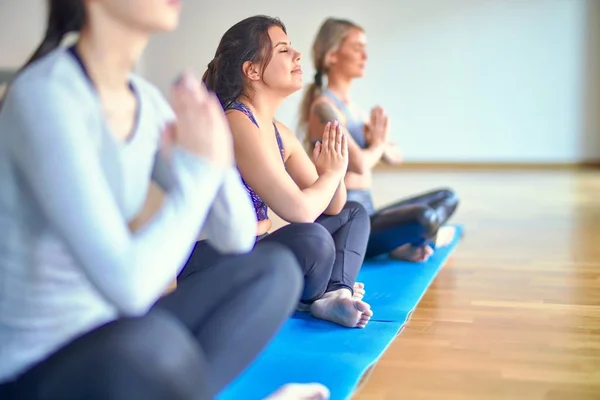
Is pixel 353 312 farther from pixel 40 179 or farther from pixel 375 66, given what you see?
pixel 375 66

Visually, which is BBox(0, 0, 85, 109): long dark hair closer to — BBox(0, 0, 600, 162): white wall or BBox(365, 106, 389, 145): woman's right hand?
BBox(365, 106, 389, 145): woman's right hand

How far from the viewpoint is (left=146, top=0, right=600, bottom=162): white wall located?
22.8 feet

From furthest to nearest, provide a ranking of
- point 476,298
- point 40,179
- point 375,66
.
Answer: point 375,66, point 476,298, point 40,179

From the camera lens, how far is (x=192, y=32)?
7945 millimetres

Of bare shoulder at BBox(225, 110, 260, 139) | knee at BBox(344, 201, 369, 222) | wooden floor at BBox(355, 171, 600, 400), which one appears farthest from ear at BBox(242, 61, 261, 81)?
wooden floor at BBox(355, 171, 600, 400)

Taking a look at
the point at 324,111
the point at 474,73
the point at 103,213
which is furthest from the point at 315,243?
the point at 474,73

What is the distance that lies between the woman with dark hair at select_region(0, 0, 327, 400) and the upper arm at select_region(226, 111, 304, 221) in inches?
24.5

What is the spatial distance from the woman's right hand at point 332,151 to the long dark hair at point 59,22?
3.04 feet

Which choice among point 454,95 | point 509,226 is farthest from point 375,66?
Result: point 509,226

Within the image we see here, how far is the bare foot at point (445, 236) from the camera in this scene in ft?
10.4

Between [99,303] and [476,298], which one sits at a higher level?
[99,303]

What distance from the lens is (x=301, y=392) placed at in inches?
56.1

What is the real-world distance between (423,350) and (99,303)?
3.23 feet

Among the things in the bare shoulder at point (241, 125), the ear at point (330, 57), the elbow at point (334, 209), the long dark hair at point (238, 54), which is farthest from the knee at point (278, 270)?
the ear at point (330, 57)
